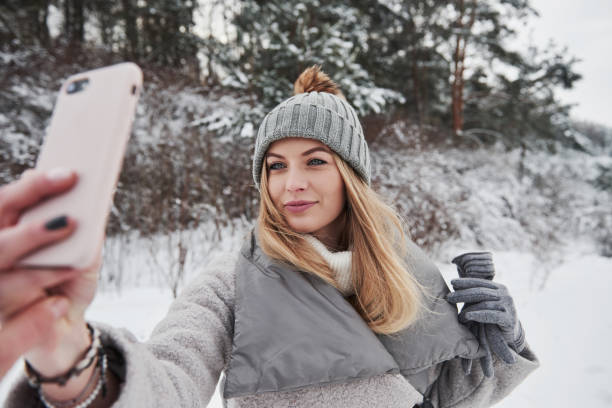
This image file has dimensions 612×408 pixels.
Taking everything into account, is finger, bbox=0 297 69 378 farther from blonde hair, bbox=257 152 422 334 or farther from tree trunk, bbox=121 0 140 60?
tree trunk, bbox=121 0 140 60

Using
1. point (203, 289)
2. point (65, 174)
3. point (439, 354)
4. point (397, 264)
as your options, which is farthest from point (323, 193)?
point (65, 174)

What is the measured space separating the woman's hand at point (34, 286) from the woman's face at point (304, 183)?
813mm

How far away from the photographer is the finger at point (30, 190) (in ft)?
1.64

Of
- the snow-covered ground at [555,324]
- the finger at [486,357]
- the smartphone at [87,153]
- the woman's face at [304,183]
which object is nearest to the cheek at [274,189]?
the woman's face at [304,183]

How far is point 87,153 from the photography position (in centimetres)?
56

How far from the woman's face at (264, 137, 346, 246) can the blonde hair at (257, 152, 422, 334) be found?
4 centimetres

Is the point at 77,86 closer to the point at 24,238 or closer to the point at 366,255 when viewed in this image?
the point at 24,238

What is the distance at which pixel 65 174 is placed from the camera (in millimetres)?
532

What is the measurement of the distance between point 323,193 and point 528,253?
7.63 metres

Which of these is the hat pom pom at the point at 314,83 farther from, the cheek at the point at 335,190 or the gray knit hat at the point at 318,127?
the cheek at the point at 335,190

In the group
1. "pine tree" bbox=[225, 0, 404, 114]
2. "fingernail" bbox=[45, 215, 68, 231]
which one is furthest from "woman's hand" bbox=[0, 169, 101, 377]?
"pine tree" bbox=[225, 0, 404, 114]

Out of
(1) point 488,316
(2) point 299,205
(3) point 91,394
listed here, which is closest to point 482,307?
(1) point 488,316

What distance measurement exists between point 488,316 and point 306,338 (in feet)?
2.34

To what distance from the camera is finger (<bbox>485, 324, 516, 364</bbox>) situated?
121 cm
